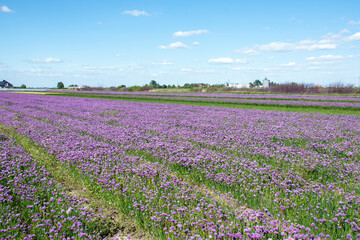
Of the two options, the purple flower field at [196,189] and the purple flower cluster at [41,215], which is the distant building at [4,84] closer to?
the purple flower field at [196,189]

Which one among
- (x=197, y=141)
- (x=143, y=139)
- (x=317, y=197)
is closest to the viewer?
Answer: (x=317, y=197)

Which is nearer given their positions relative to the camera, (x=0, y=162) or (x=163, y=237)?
Answer: (x=163, y=237)

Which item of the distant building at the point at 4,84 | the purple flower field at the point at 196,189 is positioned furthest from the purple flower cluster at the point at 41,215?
the distant building at the point at 4,84

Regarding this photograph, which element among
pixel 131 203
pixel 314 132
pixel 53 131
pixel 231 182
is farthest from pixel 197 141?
pixel 53 131

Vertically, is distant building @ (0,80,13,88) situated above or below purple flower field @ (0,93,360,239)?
above

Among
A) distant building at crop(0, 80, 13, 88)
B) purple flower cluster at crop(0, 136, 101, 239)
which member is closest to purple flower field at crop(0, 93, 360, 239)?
purple flower cluster at crop(0, 136, 101, 239)

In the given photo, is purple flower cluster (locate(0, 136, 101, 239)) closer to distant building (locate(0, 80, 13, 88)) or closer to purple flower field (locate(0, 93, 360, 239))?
purple flower field (locate(0, 93, 360, 239))

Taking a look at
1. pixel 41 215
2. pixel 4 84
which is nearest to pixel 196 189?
pixel 41 215

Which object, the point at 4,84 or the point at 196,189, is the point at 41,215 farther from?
the point at 4,84

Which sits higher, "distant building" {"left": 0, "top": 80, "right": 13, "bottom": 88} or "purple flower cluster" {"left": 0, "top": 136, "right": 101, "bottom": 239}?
"distant building" {"left": 0, "top": 80, "right": 13, "bottom": 88}

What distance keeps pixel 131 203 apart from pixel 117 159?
7.58ft

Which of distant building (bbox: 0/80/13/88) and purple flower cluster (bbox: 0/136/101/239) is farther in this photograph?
distant building (bbox: 0/80/13/88)

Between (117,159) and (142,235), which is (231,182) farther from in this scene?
(117,159)

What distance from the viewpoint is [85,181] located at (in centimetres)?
602
